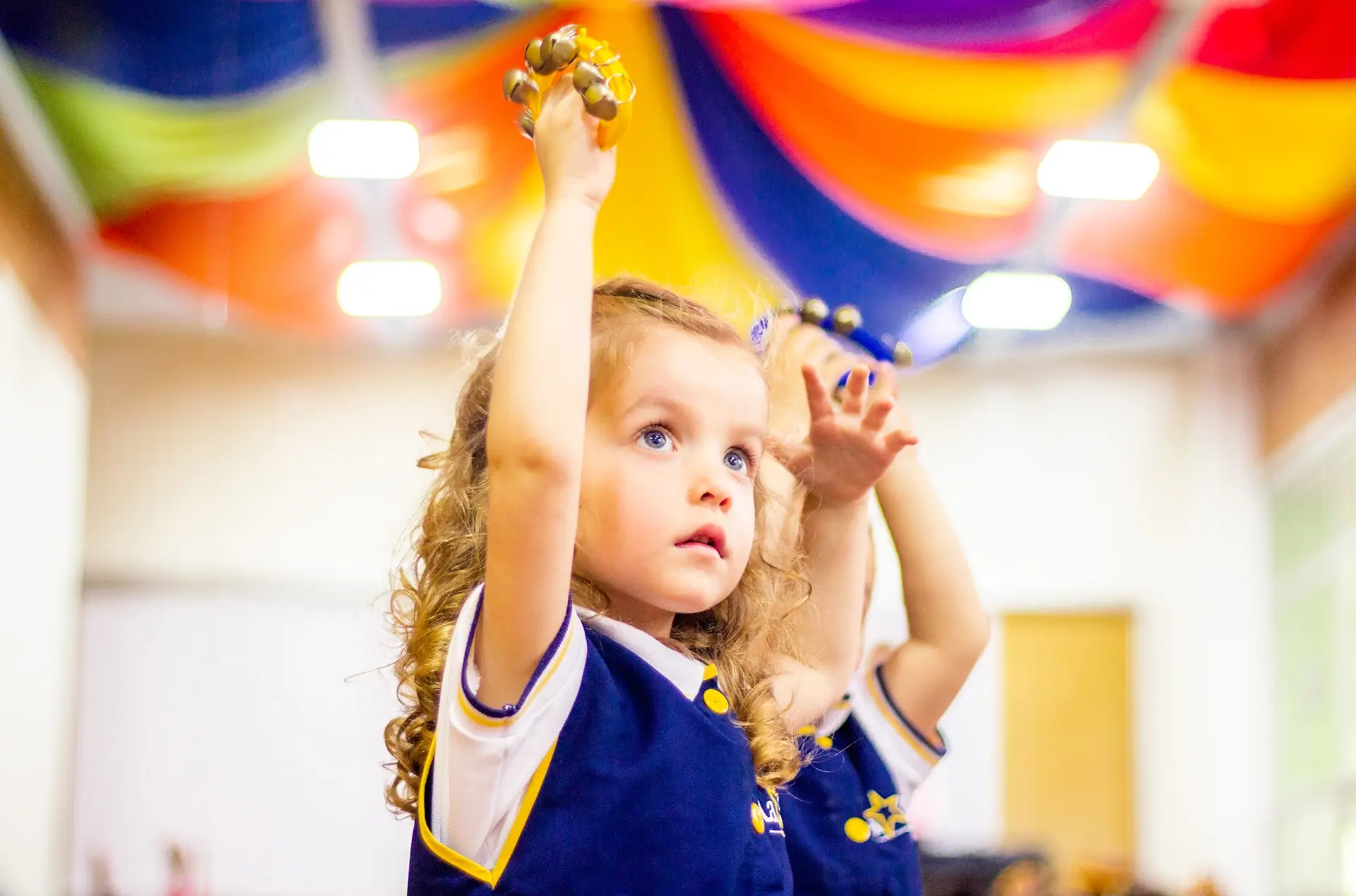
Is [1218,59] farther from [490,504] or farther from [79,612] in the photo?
[79,612]

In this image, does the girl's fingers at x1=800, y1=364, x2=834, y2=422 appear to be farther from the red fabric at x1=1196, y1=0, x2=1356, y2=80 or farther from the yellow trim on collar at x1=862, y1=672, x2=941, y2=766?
the red fabric at x1=1196, y1=0, x2=1356, y2=80

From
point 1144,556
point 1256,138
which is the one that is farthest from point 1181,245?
point 1144,556

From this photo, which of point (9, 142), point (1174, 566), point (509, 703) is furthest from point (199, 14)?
point (1174, 566)

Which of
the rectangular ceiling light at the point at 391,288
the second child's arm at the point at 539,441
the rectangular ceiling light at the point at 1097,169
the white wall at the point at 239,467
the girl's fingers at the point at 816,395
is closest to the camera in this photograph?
the second child's arm at the point at 539,441

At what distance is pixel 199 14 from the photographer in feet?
11.7

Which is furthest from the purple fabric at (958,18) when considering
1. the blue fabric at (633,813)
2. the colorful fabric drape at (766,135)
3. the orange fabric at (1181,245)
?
the blue fabric at (633,813)

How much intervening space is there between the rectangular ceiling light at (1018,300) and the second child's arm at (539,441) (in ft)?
15.7

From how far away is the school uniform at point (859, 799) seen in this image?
1.10 metres

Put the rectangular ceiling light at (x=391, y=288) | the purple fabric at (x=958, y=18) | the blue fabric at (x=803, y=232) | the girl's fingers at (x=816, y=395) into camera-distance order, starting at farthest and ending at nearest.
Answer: the rectangular ceiling light at (x=391, y=288) → the blue fabric at (x=803, y=232) → the purple fabric at (x=958, y=18) → the girl's fingers at (x=816, y=395)

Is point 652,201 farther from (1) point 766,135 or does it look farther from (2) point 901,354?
(2) point 901,354

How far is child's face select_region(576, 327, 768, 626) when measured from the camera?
2.96 ft

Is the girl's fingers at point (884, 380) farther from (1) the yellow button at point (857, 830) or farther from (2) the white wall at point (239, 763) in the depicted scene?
(2) the white wall at point (239, 763)

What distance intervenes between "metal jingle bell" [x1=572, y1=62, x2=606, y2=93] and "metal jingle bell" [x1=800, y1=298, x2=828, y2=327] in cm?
39

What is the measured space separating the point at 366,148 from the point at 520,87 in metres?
3.69
